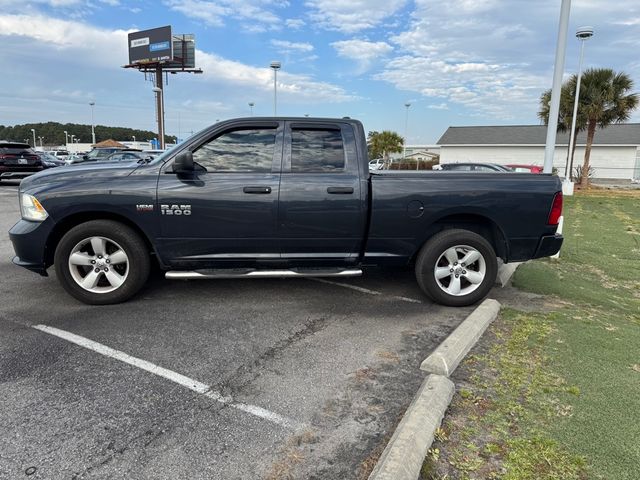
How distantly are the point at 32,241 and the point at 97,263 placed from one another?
0.63 metres

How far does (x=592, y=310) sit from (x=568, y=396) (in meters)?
2.30

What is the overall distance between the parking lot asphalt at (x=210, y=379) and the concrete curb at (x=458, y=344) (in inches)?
Answer: 7.6

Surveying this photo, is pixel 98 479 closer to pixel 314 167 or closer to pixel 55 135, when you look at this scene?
pixel 314 167

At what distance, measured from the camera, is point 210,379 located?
10.8 ft

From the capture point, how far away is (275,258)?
4824 mm

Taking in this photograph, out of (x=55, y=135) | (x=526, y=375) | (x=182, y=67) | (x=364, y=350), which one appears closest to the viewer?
(x=526, y=375)

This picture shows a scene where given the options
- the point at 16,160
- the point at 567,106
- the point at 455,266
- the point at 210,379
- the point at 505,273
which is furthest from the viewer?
the point at 567,106

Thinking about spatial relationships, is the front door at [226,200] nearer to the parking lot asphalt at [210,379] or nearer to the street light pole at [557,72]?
the parking lot asphalt at [210,379]

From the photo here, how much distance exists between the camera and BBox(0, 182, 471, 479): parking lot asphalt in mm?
2465

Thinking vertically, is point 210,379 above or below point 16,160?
below

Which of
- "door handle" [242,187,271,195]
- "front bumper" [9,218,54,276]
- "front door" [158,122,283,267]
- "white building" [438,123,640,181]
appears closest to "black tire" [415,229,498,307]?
"front door" [158,122,283,267]

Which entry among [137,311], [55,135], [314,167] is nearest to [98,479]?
[137,311]

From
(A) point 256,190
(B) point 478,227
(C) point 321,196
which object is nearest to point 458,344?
(B) point 478,227

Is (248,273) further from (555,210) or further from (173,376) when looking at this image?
(555,210)
